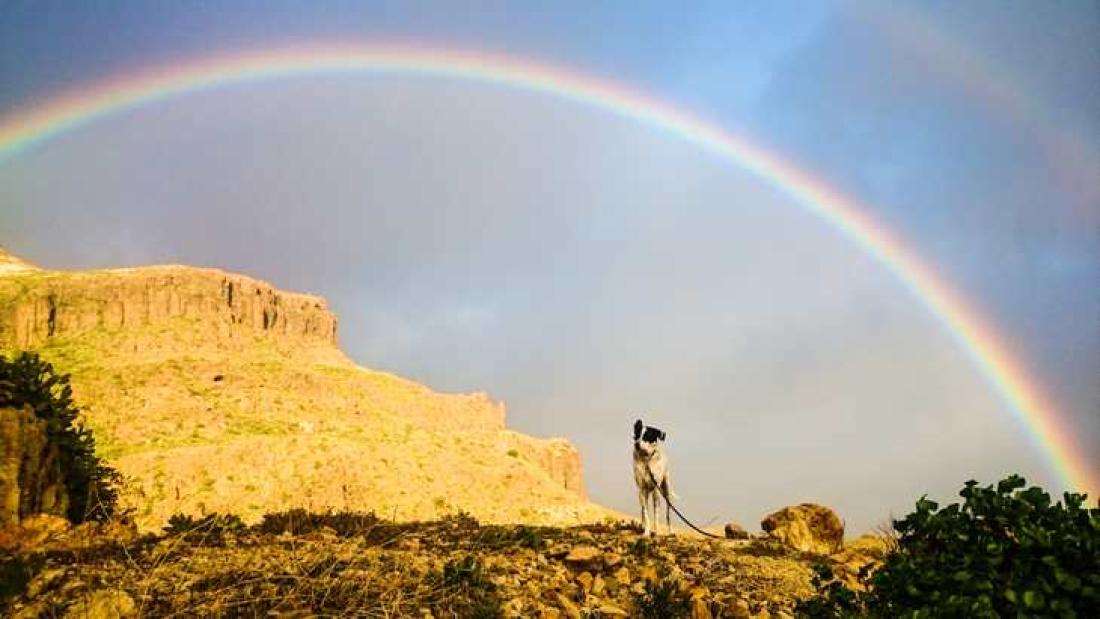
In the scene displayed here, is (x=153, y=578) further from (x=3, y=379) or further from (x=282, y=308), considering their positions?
(x=282, y=308)

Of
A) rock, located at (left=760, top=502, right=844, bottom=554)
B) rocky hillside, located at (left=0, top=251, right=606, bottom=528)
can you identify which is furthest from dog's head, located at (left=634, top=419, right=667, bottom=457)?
rocky hillside, located at (left=0, top=251, right=606, bottom=528)

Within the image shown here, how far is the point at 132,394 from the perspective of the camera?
9794 cm

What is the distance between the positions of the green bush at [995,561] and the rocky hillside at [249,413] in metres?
61.2

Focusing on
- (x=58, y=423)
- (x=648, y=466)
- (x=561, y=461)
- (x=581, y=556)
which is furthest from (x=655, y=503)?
(x=561, y=461)

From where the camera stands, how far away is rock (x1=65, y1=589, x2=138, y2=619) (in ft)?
23.6

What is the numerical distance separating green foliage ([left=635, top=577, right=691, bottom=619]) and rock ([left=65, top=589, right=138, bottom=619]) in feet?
18.5

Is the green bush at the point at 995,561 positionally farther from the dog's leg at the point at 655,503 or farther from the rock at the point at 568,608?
the dog's leg at the point at 655,503

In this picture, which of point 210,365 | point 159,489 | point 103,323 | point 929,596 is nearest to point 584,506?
point 159,489

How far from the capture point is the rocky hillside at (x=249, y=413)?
8212cm

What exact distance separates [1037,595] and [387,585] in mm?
6307

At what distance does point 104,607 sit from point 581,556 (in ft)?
19.3

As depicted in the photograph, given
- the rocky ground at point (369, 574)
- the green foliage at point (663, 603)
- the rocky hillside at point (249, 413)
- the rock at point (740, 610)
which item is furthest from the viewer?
the rocky hillside at point (249, 413)

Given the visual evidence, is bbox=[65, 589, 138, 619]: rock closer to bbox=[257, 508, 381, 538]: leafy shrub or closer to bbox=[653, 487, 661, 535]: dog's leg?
bbox=[257, 508, 381, 538]: leafy shrub

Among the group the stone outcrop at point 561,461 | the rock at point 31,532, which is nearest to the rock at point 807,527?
the rock at point 31,532
